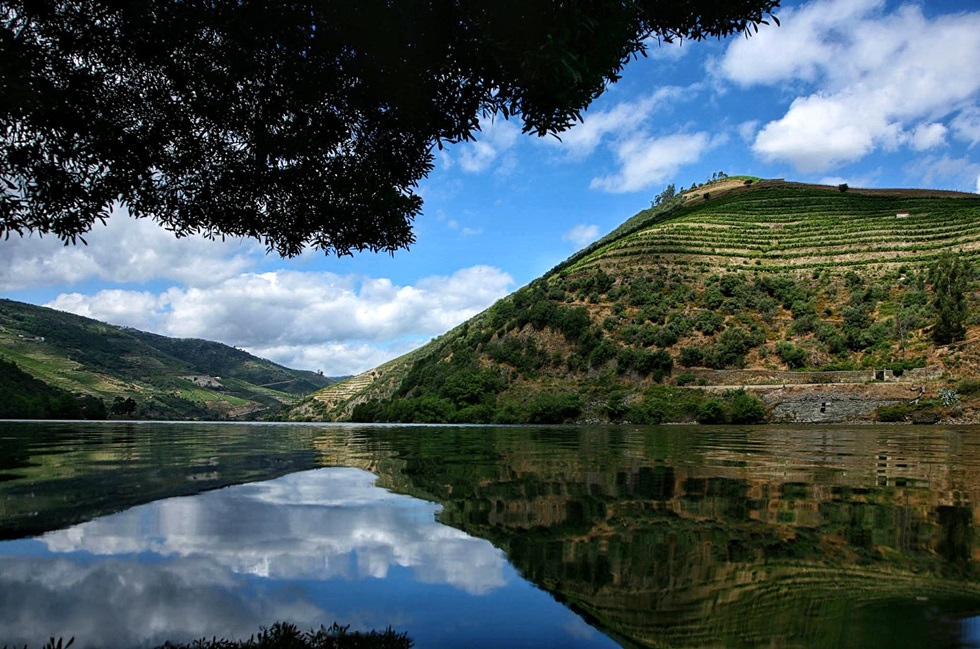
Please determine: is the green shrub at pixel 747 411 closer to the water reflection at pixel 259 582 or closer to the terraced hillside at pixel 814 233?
the terraced hillside at pixel 814 233

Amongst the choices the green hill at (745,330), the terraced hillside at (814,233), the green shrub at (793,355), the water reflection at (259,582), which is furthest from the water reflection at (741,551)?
the terraced hillside at (814,233)

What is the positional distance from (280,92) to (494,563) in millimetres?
4994

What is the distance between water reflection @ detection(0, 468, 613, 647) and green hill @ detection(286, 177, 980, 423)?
51.9 meters

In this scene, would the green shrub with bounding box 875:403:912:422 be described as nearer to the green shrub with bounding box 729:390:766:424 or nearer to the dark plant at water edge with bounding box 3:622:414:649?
the green shrub with bounding box 729:390:766:424

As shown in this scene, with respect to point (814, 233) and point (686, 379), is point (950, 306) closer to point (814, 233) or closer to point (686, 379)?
point (686, 379)

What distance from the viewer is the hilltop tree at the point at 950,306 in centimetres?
5369

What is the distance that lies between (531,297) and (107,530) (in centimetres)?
8310

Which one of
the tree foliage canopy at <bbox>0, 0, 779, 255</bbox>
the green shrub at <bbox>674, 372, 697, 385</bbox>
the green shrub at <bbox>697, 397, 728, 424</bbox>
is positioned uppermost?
the tree foliage canopy at <bbox>0, 0, 779, 255</bbox>

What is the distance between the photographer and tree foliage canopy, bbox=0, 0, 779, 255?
448cm

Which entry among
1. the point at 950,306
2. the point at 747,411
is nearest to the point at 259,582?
the point at 747,411

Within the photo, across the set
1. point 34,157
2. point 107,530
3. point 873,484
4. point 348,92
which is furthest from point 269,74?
point 873,484

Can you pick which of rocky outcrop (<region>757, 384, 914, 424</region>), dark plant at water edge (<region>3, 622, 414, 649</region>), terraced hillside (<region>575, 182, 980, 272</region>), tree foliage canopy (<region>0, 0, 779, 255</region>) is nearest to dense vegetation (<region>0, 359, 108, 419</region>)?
tree foliage canopy (<region>0, 0, 779, 255</region>)

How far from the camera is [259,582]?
2.44 meters

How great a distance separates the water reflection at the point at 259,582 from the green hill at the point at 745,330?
51.9 metres
